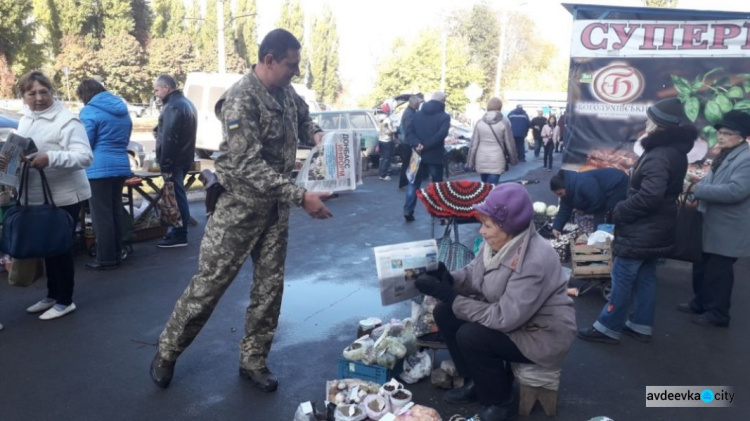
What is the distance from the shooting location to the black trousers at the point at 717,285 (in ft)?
16.0

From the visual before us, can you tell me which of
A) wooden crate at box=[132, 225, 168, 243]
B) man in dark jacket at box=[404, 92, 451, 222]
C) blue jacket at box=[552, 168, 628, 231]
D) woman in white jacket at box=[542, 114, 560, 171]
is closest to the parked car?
woman in white jacket at box=[542, 114, 560, 171]

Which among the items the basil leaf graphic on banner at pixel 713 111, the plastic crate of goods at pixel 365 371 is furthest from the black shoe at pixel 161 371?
the basil leaf graphic on banner at pixel 713 111

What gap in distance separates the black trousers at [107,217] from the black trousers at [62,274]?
0.79m

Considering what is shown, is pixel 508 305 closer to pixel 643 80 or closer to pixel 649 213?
pixel 649 213

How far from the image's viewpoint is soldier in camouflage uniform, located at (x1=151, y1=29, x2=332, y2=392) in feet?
10.7

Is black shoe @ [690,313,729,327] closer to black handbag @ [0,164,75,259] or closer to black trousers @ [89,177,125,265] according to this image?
black handbag @ [0,164,75,259]

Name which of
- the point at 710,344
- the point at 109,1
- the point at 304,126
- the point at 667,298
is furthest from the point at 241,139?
the point at 109,1

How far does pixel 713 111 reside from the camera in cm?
752

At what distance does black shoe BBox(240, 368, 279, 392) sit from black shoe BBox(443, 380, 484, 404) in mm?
1104

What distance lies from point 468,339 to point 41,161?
338 cm

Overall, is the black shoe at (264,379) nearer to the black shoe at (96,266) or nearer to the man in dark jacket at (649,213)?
the man in dark jacket at (649,213)

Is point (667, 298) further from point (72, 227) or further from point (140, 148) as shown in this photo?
point (140, 148)

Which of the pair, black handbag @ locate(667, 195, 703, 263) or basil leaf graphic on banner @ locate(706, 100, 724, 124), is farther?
basil leaf graphic on banner @ locate(706, 100, 724, 124)

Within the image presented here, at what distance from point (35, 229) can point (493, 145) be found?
6465 millimetres
